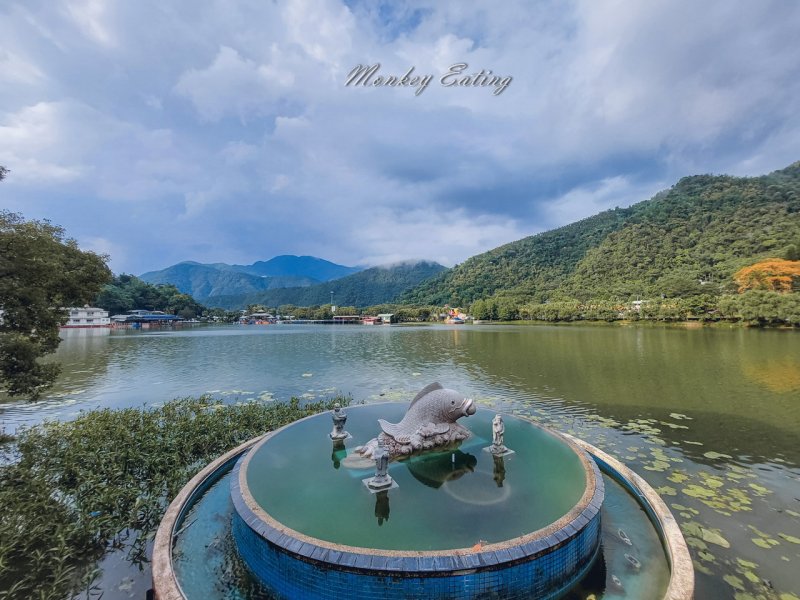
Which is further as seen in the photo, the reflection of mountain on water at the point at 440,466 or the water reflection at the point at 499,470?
the reflection of mountain on water at the point at 440,466

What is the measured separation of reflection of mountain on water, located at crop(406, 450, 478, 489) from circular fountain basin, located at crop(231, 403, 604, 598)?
21 mm

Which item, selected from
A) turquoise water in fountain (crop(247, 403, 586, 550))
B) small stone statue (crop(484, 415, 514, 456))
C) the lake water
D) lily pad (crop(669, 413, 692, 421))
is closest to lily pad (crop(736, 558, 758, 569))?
the lake water

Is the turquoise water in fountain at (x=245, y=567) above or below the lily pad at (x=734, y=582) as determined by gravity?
above

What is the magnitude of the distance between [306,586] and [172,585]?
4.58ft

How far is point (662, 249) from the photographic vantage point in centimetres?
7700

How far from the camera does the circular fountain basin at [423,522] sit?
366cm

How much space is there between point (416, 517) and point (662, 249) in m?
93.8

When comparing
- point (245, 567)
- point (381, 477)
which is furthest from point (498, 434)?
point (245, 567)

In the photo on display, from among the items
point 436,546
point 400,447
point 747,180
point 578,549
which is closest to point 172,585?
point 436,546

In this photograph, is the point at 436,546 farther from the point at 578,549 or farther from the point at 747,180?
the point at 747,180

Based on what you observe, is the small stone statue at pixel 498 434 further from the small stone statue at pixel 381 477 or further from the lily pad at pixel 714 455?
the lily pad at pixel 714 455

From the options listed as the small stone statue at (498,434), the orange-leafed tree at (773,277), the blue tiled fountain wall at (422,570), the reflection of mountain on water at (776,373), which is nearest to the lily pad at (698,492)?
the small stone statue at (498,434)

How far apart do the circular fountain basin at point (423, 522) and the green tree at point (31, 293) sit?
5080mm

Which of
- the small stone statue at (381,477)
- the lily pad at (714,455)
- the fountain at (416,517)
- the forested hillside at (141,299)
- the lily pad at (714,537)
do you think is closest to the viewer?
the fountain at (416,517)
